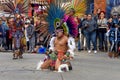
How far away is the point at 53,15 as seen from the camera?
1568cm

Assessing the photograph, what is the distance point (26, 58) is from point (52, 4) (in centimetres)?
304

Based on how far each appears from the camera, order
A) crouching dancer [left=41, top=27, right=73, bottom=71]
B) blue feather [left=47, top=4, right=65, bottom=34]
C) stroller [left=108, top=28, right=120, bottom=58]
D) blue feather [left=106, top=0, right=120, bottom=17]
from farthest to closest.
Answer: blue feather [left=106, top=0, right=120, bottom=17], stroller [left=108, top=28, right=120, bottom=58], blue feather [left=47, top=4, right=65, bottom=34], crouching dancer [left=41, top=27, right=73, bottom=71]

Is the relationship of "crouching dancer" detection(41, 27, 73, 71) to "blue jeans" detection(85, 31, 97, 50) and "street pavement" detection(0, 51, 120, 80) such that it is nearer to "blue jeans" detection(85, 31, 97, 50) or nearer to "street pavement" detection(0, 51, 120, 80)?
"street pavement" detection(0, 51, 120, 80)

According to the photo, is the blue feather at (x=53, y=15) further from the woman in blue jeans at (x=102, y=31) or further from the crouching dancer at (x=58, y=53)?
the woman in blue jeans at (x=102, y=31)

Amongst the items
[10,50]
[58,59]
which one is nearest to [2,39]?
[10,50]

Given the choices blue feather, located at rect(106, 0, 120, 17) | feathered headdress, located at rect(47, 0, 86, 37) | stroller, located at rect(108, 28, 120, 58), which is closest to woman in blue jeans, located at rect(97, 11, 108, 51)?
blue feather, located at rect(106, 0, 120, 17)

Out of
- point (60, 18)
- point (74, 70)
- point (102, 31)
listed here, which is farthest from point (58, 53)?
point (102, 31)

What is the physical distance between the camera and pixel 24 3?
64.0ft

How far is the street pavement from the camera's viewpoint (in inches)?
502

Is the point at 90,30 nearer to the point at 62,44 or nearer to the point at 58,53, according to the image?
the point at 62,44

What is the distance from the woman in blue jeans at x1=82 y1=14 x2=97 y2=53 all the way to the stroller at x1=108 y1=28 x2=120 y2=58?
1.50 m

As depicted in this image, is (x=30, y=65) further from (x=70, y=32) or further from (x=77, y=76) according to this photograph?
(x=77, y=76)

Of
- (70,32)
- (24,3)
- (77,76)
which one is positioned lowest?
(77,76)

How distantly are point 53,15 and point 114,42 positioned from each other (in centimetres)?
442
